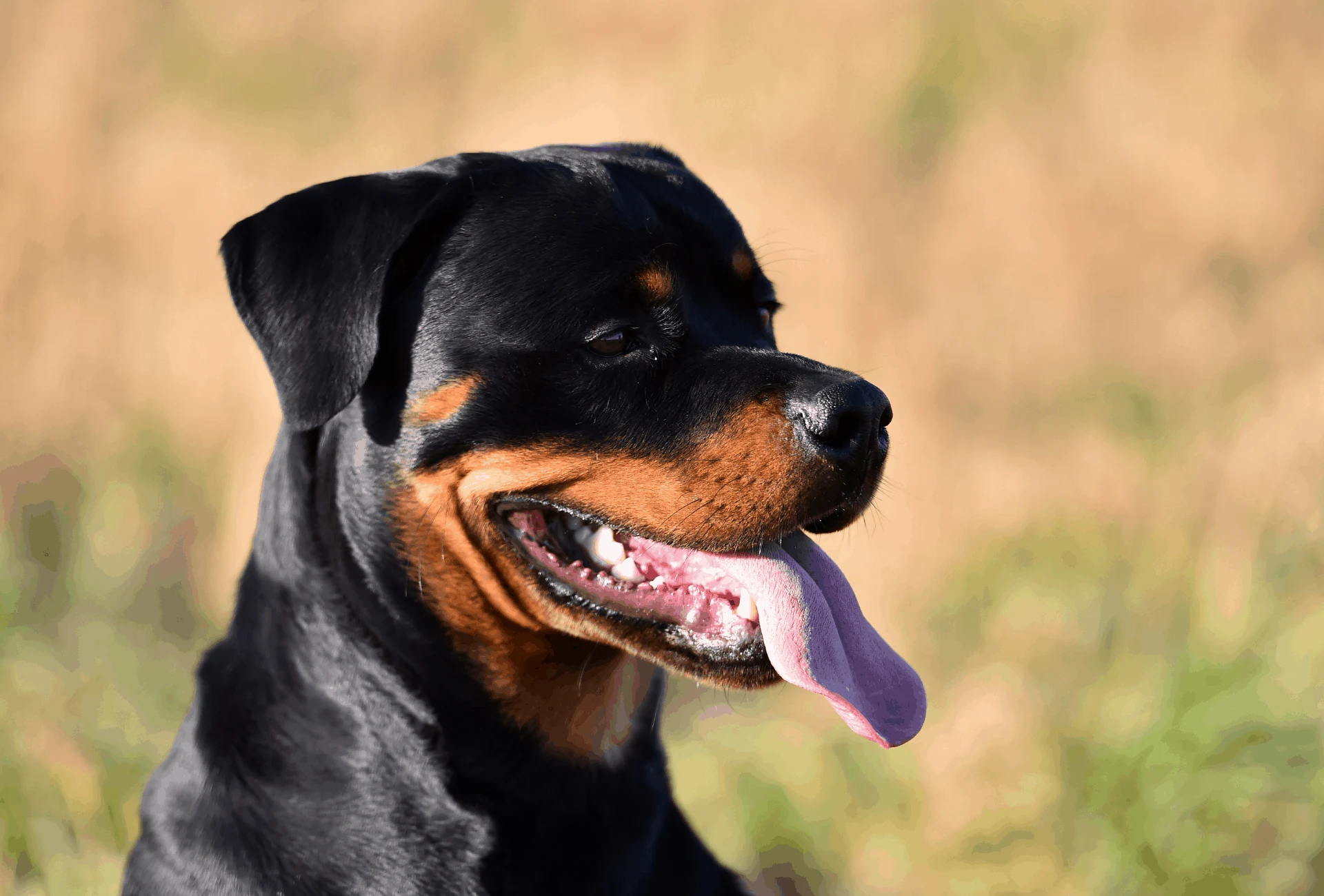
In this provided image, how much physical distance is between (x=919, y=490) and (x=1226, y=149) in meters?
2.16

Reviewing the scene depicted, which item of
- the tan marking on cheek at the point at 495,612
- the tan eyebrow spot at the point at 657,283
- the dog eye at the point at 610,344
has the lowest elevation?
the tan marking on cheek at the point at 495,612

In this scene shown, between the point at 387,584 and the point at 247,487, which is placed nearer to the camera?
the point at 387,584

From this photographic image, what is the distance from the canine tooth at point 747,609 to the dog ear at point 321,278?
2.56ft

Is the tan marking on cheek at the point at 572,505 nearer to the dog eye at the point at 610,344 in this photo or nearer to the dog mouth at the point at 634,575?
the dog mouth at the point at 634,575

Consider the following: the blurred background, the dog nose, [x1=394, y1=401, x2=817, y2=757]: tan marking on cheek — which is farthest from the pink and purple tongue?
the blurred background

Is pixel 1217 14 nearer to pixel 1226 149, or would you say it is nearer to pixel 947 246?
pixel 1226 149

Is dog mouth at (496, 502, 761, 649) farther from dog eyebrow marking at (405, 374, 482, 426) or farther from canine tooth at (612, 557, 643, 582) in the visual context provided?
dog eyebrow marking at (405, 374, 482, 426)

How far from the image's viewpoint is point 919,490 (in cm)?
548

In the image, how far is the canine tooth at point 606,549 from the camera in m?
2.29

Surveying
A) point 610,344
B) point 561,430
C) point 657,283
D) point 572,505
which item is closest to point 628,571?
point 572,505

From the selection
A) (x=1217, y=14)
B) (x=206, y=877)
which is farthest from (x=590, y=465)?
(x=1217, y=14)

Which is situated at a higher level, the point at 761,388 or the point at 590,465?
the point at 761,388

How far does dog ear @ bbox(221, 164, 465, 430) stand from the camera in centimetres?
216

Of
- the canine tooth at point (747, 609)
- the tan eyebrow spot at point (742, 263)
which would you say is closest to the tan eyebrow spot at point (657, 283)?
the tan eyebrow spot at point (742, 263)
